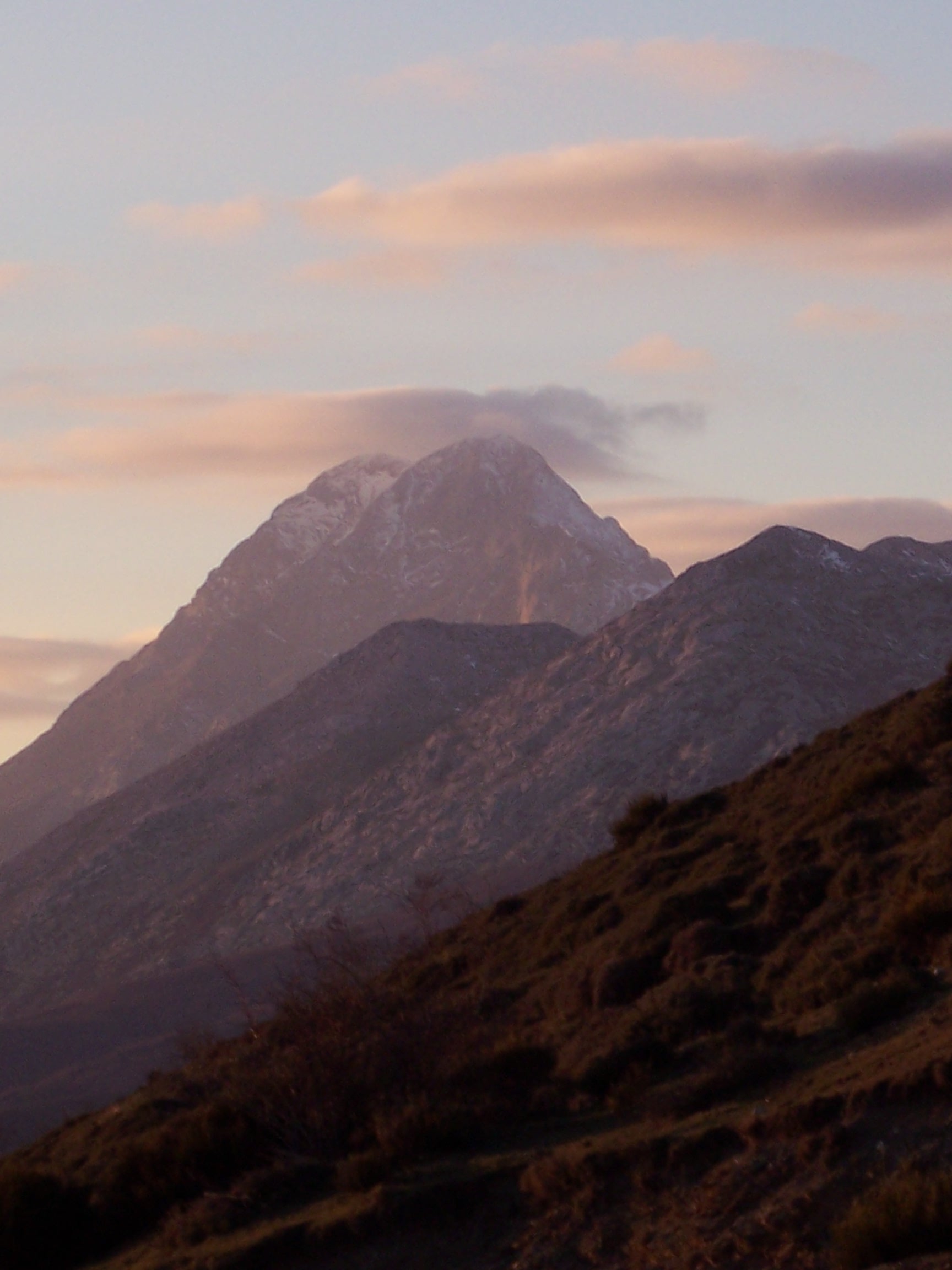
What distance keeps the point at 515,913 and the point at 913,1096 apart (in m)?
22.7

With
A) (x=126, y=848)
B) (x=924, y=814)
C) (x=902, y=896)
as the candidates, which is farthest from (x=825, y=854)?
(x=126, y=848)

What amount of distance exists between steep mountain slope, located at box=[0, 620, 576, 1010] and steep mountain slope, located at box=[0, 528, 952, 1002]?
278mm

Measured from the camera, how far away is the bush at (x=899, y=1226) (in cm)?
1210

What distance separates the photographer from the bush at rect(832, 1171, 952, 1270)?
12102mm

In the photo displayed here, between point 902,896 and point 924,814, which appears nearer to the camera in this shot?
point 902,896

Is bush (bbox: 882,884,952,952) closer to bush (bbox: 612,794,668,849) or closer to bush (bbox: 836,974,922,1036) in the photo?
bush (bbox: 836,974,922,1036)

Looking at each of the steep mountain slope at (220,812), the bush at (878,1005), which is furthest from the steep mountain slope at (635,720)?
the bush at (878,1005)

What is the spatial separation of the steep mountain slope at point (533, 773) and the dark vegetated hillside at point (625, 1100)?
71802 millimetres

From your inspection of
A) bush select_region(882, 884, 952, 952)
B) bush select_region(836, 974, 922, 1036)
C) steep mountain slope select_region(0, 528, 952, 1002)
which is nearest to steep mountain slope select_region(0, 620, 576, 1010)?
steep mountain slope select_region(0, 528, 952, 1002)

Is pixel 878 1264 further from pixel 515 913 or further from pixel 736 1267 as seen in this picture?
pixel 515 913

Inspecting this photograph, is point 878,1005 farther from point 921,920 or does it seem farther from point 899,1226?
point 899,1226

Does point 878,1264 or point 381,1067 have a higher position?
point 381,1067

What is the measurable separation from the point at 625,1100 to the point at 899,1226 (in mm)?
7488

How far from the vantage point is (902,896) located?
2219cm
